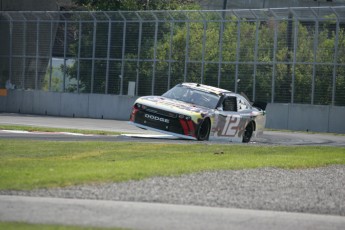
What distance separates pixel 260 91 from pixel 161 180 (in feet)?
88.5

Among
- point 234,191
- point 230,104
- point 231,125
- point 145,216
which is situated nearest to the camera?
point 145,216

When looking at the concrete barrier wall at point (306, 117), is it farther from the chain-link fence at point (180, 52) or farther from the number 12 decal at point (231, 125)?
the number 12 decal at point (231, 125)

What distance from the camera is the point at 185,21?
141 ft

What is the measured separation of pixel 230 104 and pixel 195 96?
1.11 metres

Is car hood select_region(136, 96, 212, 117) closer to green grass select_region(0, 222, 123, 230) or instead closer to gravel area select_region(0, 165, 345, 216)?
gravel area select_region(0, 165, 345, 216)

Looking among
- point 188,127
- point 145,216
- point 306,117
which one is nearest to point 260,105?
point 188,127

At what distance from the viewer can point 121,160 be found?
16359 millimetres

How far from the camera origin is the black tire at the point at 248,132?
27.6 m

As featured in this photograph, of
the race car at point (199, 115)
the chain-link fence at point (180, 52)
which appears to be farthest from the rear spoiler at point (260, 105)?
the chain-link fence at point (180, 52)

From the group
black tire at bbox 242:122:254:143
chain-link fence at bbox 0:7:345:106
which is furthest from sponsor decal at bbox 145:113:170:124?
chain-link fence at bbox 0:7:345:106

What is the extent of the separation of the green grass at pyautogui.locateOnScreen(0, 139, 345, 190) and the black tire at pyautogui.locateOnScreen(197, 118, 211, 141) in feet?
8.19

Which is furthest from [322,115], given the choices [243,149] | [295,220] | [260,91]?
[295,220]

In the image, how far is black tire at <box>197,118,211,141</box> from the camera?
25.2 metres

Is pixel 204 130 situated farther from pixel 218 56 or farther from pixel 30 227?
pixel 218 56
